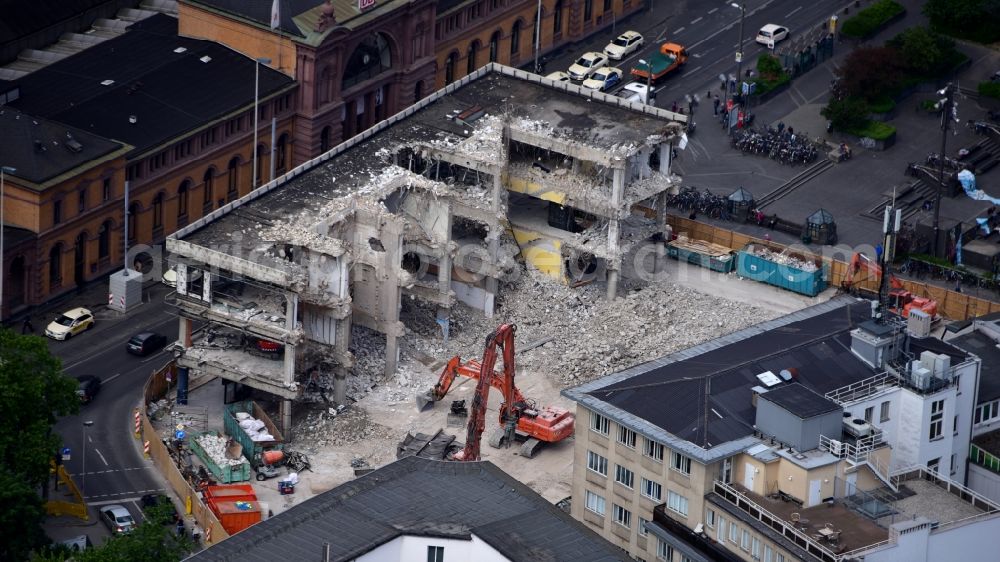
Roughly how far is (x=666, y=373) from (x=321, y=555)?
107 ft

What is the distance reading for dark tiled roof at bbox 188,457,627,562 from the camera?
158 metres

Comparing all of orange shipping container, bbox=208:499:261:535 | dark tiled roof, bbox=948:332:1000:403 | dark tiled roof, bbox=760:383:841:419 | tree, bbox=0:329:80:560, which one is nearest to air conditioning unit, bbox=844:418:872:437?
dark tiled roof, bbox=760:383:841:419

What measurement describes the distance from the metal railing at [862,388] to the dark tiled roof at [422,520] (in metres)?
22.0

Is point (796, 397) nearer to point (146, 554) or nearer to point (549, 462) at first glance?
point (549, 462)

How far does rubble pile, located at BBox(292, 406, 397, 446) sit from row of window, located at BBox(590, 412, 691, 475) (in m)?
26.4

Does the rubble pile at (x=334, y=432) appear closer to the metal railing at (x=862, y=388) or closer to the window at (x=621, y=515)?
the window at (x=621, y=515)

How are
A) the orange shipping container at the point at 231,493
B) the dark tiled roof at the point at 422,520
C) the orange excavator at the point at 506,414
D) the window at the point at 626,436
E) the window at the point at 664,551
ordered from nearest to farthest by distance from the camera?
the dark tiled roof at the point at 422,520 < the window at the point at 664,551 < the window at the point at 626,436 < the orange shipping container at the point at 231,493 < the orange excavator at the point at 506,414

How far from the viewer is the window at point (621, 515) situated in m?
176

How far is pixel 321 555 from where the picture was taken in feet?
514

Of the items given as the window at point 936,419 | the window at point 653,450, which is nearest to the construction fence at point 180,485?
the window at point 653,450

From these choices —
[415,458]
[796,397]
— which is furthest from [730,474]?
[415,458]

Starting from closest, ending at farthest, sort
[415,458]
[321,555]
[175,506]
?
[321,555] < [415,458] < [175,506]

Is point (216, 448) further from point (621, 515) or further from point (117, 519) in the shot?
point (621, 515)

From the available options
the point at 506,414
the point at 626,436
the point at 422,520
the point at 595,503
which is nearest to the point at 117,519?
the point at 506,414
